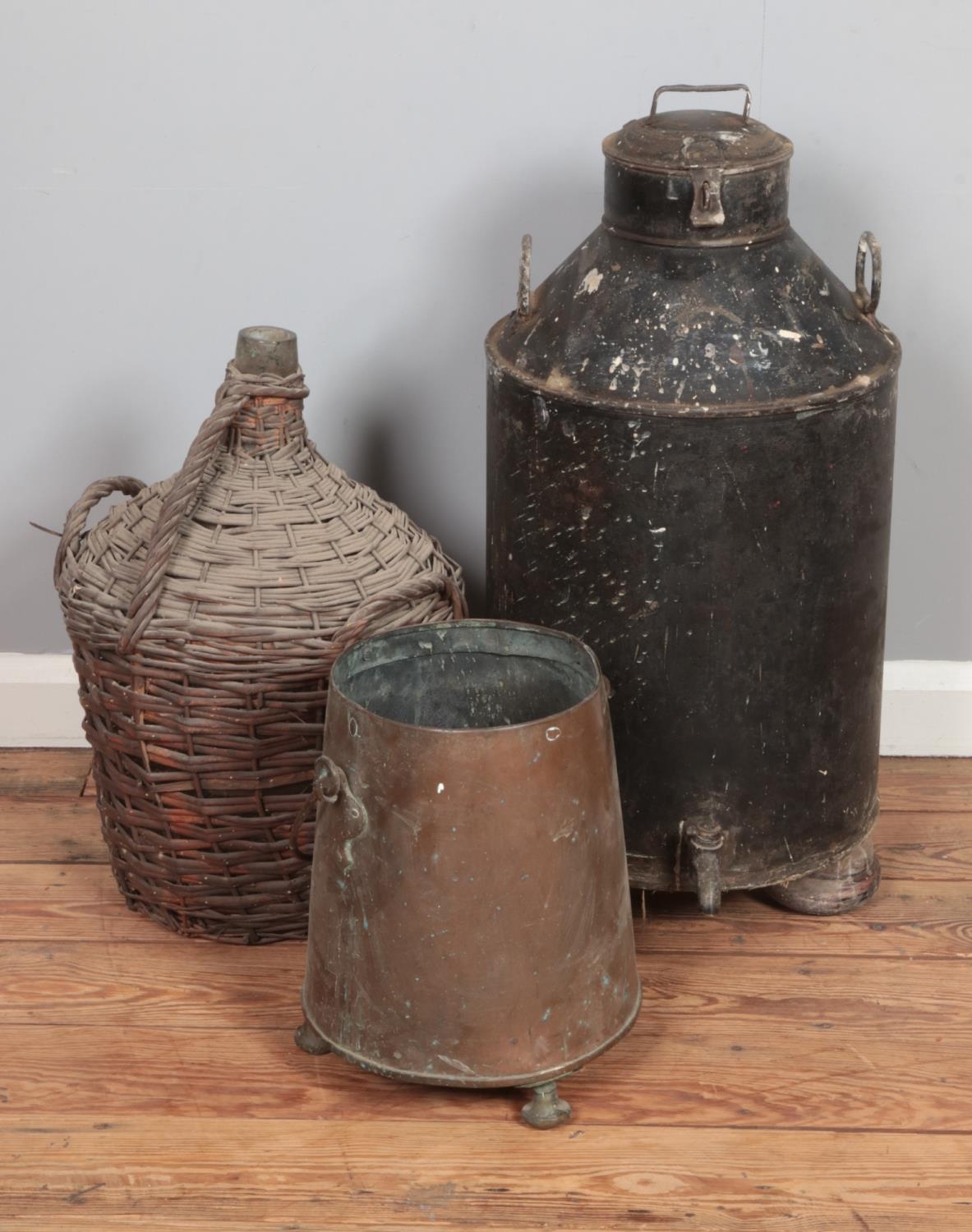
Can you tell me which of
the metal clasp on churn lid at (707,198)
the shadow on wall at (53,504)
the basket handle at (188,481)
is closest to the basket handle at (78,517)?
the basket handle at (188,481)

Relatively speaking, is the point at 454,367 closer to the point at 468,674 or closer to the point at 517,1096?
the point at 468,674

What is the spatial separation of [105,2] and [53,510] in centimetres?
73

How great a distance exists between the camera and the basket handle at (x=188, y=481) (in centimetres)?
192

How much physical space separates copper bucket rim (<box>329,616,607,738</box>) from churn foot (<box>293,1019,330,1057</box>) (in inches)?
14.8

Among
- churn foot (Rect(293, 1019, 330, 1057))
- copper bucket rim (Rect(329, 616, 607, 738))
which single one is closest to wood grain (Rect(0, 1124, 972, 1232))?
churn foot (Rect(293, 1019, 330, 1057))

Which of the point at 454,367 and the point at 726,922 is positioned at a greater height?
the point at 454,367

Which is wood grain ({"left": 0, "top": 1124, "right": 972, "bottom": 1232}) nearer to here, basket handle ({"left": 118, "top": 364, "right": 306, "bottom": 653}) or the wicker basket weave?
the wicker basket weave

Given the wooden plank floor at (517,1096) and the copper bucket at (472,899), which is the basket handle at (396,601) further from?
the wooden plank floor at (517,1096)

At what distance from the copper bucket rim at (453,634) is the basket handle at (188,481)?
0.24m

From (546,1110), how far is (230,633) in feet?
2.12

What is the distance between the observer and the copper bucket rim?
1680 mm

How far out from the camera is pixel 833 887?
2.16m

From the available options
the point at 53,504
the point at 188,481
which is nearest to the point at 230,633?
the point at 188,481

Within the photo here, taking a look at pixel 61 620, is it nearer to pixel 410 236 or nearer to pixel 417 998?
pixel 410 236
